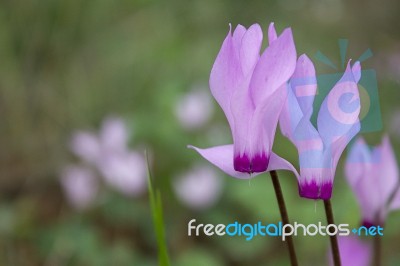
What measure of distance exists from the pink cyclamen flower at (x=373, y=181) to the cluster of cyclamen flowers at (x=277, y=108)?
0.28ft

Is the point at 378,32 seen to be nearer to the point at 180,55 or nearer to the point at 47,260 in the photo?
the point at 47,260

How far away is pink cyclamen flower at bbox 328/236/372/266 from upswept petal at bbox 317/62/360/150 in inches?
6.5

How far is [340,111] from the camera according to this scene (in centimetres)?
44

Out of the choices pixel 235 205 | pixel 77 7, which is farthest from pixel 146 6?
pixel 235 205

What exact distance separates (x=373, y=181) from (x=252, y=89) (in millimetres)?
145

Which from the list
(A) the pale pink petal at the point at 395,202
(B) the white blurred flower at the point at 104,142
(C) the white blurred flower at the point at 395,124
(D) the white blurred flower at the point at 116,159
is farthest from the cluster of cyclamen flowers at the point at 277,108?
(B) the white blurred flower at the point at 104,142

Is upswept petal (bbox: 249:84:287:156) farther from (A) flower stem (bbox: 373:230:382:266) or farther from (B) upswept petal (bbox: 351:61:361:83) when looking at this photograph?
(A) flower stem (bbox: 373:230:382:266)

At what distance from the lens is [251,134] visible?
440 mm

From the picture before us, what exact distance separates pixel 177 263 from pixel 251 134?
3.07 ft

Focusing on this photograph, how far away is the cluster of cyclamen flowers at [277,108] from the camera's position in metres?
0.42

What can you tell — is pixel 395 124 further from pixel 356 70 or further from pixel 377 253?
pixel 356 70

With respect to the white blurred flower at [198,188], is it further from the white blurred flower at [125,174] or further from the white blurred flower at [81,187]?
the white blurred flower at [81,187]

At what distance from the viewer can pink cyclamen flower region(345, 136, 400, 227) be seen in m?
0.52

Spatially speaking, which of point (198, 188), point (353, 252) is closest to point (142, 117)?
point (198, 188)
